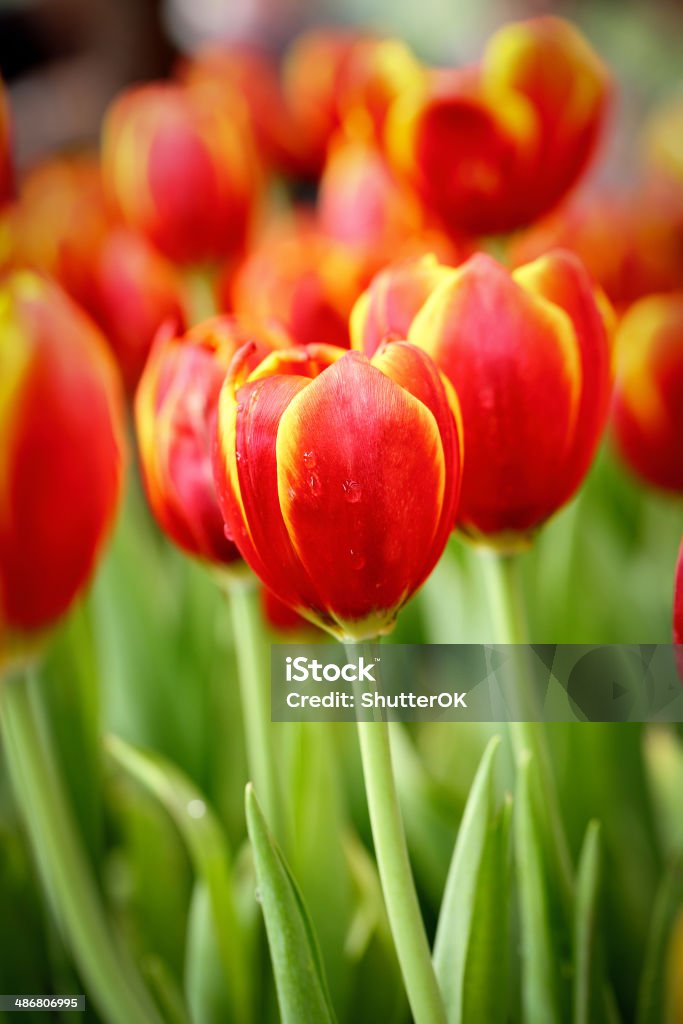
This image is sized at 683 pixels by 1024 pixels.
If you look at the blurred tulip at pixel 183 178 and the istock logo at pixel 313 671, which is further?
the blurred tulip at pixel 183 178

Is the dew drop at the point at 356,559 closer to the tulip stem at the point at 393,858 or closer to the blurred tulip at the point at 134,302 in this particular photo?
the tulip stem at the point at 393,858

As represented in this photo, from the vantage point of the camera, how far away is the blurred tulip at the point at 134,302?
0.44 meters

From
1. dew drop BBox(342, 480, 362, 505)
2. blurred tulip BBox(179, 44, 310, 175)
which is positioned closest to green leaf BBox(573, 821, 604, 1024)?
dew drop BBox(342, 480, 362, 505)

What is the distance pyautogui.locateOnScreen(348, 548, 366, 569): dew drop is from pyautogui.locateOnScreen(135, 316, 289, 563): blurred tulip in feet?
0.18

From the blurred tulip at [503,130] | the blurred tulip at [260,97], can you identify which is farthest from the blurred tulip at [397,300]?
the blurred tulip at [260,97]

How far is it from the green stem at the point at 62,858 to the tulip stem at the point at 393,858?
9 cm

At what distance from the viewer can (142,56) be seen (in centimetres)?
61

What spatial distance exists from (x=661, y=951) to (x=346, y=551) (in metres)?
0.15

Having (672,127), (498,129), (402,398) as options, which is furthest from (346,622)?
(672,127)

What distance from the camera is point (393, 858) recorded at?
24 centimetres

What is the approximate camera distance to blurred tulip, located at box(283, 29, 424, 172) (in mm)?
424

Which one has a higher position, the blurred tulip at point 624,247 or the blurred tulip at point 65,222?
the blurred tulip at point 65,222

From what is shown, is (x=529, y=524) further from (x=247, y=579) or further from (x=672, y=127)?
(x=672, y=127)

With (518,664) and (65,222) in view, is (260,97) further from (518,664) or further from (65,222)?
(518,664)
